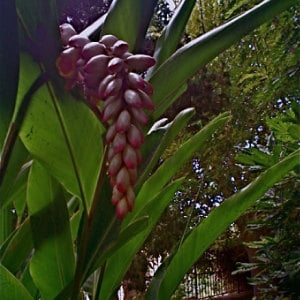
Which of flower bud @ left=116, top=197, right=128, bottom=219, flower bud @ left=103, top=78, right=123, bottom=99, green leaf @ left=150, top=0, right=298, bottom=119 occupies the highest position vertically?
green leaf @ left=150, top=0, right=298, bottom=119

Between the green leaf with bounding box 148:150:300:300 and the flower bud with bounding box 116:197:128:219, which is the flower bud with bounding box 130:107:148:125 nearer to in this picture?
the flower bud with bounding box 116:197:128:219

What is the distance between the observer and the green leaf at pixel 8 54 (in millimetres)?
281

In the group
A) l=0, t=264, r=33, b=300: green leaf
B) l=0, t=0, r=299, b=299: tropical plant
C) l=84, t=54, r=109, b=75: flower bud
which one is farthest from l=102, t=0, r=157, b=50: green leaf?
l=0, t=264, r=33, b=300: green leaf

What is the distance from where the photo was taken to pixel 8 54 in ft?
0.93

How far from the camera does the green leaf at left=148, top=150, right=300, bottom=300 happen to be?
1.47 ft

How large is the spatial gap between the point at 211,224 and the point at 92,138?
0.53 feet

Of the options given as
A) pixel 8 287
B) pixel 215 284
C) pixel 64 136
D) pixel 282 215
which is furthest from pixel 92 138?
pixel 215 284

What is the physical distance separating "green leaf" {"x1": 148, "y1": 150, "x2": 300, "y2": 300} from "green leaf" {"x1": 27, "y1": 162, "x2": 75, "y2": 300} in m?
0.10

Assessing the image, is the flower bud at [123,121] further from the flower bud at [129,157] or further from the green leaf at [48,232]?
the green leaf at [48,232]

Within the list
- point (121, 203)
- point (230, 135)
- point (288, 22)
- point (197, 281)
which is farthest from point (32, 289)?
point (197, 281)

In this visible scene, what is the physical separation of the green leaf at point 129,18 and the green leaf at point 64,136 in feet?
0.29

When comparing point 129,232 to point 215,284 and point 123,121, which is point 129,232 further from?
point 215,284

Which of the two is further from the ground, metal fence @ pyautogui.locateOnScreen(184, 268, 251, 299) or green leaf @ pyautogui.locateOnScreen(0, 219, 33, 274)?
metal fence @ pyautogui.locateOnScreen(184, 268, 251, 299)

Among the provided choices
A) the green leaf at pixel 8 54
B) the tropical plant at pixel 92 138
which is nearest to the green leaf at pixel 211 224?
the tropical plant at pixel 92 138
